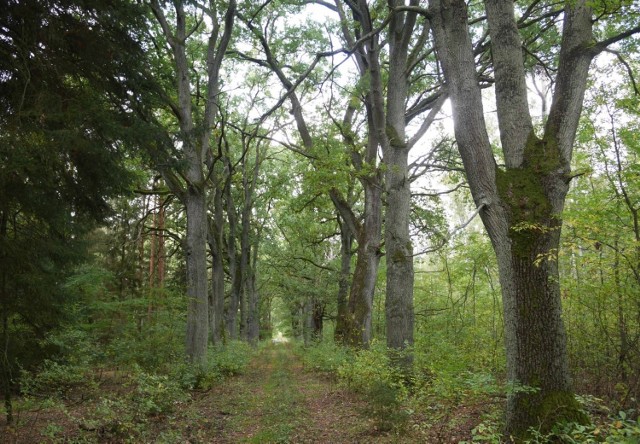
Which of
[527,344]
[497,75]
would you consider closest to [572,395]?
[527,344]

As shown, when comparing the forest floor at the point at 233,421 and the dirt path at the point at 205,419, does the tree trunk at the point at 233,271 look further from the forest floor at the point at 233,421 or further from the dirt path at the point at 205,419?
the forest floor at the point at 233,421

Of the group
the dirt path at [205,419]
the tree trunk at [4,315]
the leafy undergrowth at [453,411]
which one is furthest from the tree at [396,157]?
the tree trunk at [4,315]

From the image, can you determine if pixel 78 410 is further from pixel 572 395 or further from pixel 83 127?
pixel 572 395

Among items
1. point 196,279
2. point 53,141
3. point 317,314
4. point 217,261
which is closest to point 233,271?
point 217,261

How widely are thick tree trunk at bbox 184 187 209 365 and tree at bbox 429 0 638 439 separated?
7021 mm

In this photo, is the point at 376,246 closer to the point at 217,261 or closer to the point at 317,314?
the point at 217,261

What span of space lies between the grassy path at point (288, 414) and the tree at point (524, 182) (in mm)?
2258

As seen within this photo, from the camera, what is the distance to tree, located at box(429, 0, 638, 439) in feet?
13.7

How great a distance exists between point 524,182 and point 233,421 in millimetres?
5831

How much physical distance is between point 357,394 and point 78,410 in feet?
17.0

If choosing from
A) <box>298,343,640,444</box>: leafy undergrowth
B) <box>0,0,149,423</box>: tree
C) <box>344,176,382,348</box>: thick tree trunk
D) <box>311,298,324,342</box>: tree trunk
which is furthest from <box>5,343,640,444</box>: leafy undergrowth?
<box>311,298,324,342</box>: tree trunk

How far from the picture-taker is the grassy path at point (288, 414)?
237 inches

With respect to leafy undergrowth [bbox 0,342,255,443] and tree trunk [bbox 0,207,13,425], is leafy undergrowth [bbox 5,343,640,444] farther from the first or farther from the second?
tree trunk [bbox 0,207,13,425]

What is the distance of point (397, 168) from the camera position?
9055mm
